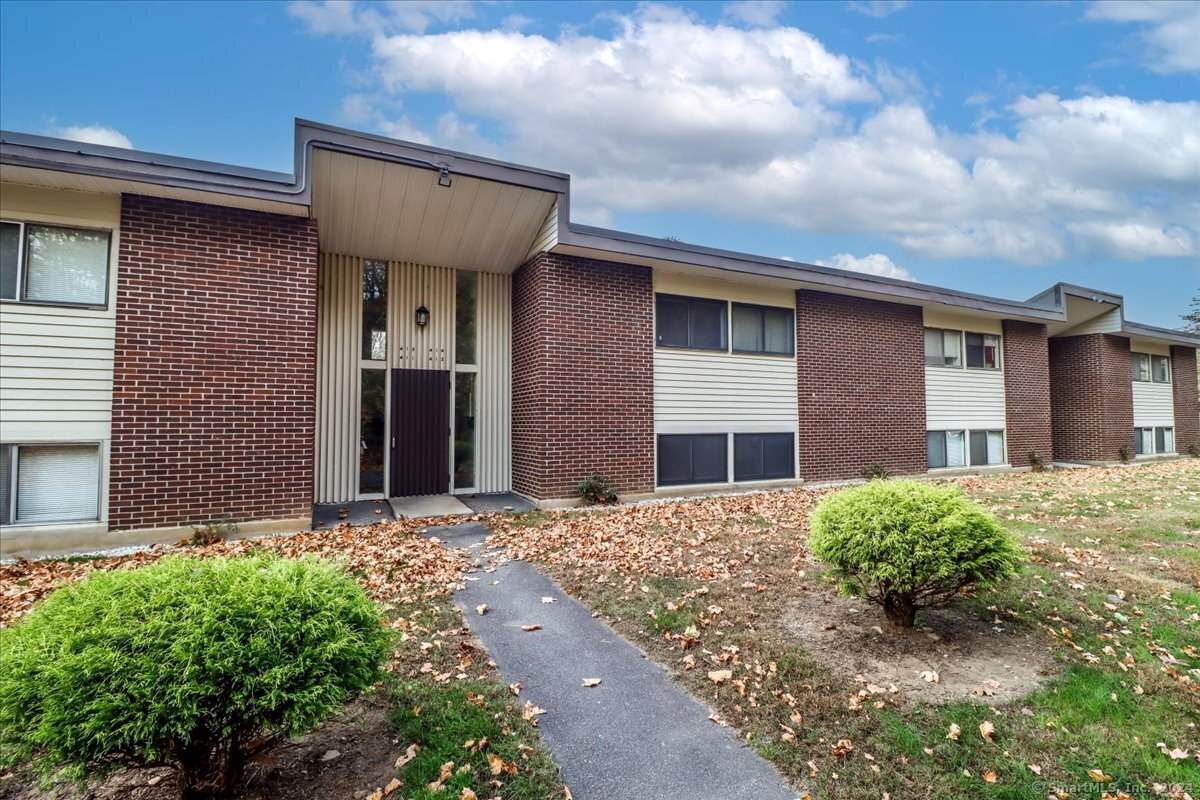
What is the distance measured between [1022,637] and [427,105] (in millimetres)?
15704

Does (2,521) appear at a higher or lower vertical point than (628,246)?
lower

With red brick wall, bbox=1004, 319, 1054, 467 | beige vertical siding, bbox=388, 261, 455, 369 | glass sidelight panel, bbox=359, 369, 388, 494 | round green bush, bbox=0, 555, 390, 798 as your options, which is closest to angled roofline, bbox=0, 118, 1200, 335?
beige vertical siding, bbox=388, 261, 455, 369

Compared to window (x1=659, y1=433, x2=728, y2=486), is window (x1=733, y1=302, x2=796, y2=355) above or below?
above

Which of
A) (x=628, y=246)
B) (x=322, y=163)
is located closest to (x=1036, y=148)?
(x=628, y=246)

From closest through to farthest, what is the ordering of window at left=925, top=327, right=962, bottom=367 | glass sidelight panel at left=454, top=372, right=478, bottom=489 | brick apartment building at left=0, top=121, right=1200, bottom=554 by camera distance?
brick apartment building at left=0, top=121, right=1200, bottom=554, glass sidelight panel at left=454, top=372, right=478, bottom=489, window at left=925, top=327, right=962, bottom=367

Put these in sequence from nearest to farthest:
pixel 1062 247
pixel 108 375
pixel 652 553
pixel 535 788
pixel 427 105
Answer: pixel 535 788
pixel 652 553
pixel 108 375
pixel 427 105
pixel 1062 247

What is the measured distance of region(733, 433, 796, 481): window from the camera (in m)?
11.7

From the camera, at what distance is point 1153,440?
19328 mm

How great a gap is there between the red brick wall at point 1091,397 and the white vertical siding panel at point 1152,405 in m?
0.87

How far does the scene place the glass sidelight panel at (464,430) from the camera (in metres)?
10.6

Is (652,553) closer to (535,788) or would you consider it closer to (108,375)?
(535,788)

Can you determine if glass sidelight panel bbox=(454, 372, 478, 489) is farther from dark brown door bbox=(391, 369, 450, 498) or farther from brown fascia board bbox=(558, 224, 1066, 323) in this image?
brown fascia board bbox=(558, 224, 1066, 323)

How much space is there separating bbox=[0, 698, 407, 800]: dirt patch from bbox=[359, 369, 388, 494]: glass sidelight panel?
24.1 feet

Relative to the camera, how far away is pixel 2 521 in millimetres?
6723
